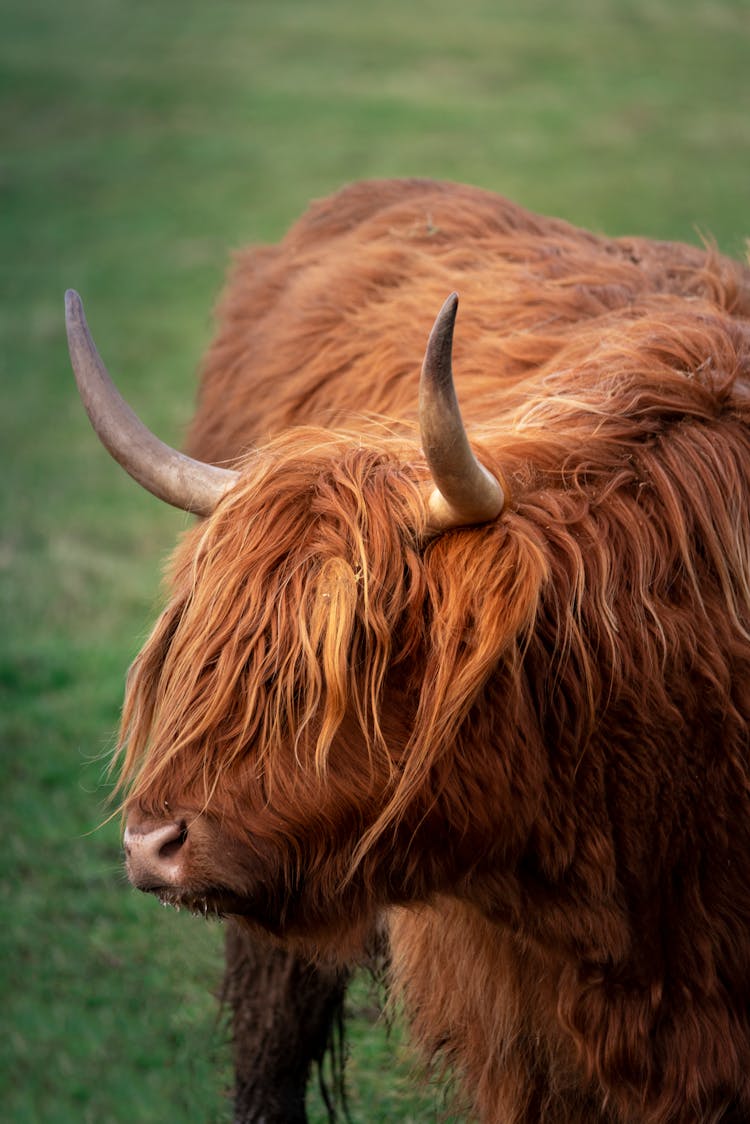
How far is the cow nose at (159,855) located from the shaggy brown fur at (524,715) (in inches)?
1.3

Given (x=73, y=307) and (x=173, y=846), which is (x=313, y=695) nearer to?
(x=173, y=846)

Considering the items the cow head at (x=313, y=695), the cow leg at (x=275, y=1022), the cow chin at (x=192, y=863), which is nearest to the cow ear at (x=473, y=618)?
the cow head at (x=313, y=695)

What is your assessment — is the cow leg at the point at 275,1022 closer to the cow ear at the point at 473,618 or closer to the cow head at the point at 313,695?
the cow head at the point at 313,695

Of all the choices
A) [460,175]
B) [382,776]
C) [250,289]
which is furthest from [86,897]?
[460,175]

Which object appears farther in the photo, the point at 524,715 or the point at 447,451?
the point at 524,715

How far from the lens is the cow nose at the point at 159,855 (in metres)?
2.18

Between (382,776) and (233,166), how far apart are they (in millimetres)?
19257

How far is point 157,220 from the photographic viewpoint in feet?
60.1

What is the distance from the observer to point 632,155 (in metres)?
20.3

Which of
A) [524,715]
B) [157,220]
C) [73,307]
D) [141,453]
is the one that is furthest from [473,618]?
[157,220]

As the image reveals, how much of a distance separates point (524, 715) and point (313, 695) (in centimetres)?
35

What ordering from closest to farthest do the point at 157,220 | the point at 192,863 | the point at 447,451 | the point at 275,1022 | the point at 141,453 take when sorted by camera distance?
the point at 447,451
the point at 192,863
the point at 141,453
the point at 275,1022
the point at 157,220

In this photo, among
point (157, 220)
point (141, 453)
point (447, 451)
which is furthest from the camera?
point (157, 220)

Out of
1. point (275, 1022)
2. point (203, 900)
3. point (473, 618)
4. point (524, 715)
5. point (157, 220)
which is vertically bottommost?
point (157, 220)
